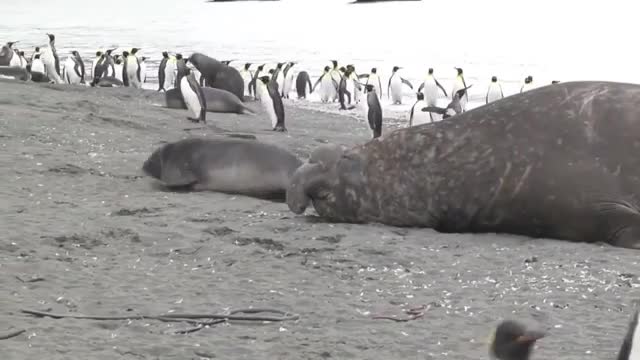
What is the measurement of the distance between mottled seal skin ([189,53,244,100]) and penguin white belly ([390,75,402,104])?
6.73 m

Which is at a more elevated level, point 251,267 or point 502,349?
point 502,349

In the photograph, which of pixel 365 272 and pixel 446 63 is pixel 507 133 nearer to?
pixel 365 272

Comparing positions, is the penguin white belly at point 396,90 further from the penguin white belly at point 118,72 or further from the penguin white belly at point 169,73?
the penguin white belly at point 118,72

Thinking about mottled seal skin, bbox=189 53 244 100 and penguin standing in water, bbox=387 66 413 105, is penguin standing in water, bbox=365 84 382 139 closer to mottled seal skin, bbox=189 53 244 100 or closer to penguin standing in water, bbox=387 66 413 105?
mottled seal skin, bbox=189 53 244 100

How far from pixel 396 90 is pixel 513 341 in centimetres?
2345

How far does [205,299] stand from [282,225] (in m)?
1.79

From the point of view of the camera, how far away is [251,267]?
179 inches

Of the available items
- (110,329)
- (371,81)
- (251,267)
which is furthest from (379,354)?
(371,81)

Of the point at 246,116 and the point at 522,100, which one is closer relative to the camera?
the point at 522,100

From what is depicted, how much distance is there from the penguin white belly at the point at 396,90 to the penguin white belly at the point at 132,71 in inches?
288

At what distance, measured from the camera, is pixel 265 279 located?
4328 millimetres

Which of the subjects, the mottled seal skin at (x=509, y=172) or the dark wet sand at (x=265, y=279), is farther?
the mottled seal skin at (x=509, y=172)

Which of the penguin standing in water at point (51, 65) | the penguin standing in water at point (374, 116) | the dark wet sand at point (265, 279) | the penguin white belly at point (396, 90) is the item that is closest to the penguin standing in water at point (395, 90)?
the penguin white belly at point (396, 90)

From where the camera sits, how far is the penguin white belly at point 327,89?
26.9m
